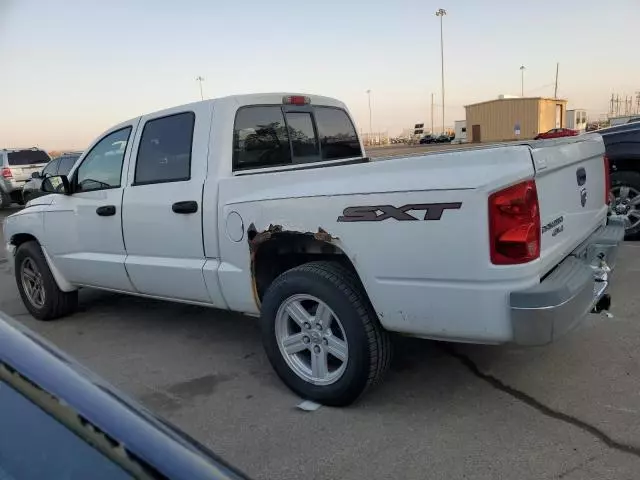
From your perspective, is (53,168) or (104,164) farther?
(53,168)

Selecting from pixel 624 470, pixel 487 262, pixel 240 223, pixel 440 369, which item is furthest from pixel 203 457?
pixel 440 369

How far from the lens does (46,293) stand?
5.61 m

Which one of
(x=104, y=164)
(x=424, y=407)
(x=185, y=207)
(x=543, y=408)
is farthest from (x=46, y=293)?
(x=543, y=408)

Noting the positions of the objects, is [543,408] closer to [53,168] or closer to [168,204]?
[168,204]

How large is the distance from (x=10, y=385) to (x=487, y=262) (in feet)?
6.69

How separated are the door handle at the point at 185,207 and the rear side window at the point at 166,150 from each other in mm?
197

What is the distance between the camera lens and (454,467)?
274 centimetres

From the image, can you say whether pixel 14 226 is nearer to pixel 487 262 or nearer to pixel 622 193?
pixel 487 262

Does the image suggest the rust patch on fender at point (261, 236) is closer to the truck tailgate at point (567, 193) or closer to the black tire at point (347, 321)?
the black tire at point (347, 321)

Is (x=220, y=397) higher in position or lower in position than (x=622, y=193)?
lower

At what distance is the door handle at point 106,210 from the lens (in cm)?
469

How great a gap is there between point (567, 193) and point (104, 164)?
151 inches

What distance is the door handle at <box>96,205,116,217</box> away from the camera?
185 inches

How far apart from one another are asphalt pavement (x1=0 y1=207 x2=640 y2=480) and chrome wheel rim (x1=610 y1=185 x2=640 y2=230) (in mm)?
2095
